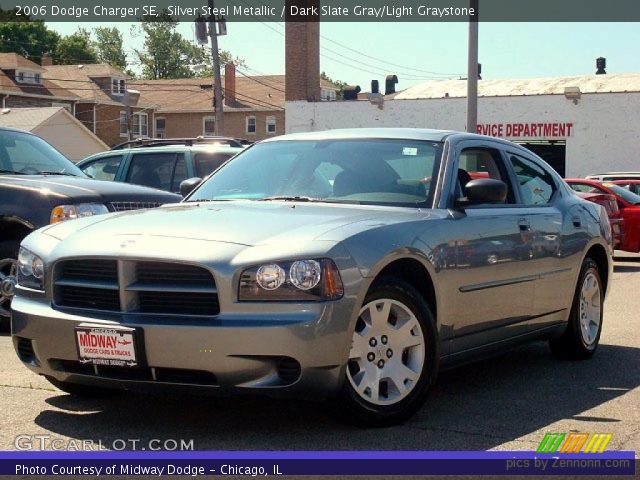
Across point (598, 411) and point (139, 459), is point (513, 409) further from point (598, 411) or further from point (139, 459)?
point (139, 459)

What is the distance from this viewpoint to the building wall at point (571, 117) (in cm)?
3850

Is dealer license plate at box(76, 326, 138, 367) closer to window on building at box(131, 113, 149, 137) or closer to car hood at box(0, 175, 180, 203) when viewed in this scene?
car hood at box(0, 175, 180, 203)

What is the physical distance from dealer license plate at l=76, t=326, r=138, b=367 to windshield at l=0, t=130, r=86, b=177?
4840 mm

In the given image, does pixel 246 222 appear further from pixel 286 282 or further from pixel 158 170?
pixel 158 170

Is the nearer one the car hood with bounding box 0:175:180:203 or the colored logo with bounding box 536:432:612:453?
the colored logo with bounding box 536:432:612:453

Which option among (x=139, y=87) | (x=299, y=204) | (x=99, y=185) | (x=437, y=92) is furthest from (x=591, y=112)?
(x=139, y=87)

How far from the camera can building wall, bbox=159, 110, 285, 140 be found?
227ft

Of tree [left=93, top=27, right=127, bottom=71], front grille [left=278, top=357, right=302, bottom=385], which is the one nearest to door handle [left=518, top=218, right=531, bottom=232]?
front grille [left=278, top=357, right=302, bottom=385]

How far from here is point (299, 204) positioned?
6352 millimetres

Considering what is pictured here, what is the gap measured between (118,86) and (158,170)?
178ft

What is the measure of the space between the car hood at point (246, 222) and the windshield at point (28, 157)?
402 cm

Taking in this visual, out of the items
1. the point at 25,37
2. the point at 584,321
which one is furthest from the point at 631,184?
the point at 25,37

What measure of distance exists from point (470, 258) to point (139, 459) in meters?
2.46

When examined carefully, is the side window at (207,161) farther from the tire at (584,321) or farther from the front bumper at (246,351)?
the front bumper at (246,351)
